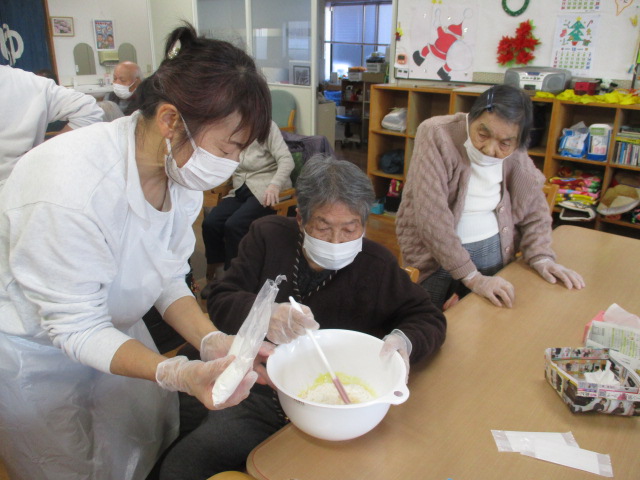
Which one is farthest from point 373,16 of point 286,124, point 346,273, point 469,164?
point 346,273

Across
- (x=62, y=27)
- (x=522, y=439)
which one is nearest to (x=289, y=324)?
(x=522, y=439)

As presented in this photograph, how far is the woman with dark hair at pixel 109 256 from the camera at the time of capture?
2.90 feet

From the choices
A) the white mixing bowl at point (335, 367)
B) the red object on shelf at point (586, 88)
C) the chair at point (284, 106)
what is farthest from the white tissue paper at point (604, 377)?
the chair at point (284, 106)

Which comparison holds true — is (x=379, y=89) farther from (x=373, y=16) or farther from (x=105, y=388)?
(x=373, y=16)

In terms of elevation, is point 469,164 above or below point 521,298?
above

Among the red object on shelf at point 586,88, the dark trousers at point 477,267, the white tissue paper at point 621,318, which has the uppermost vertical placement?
the red object on shelf at point 586,88

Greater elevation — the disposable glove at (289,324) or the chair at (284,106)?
the chair at (284,106)

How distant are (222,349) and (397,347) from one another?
→ 1.26ft

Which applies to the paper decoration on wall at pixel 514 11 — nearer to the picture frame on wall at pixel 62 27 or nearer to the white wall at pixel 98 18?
the white wall at pixel 98 18

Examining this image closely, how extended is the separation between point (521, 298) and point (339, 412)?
95cm

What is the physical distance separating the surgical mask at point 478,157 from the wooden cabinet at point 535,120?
1733 mm

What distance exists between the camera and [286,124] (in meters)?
4.78

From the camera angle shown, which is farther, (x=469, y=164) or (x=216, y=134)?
(x=469, y=164)

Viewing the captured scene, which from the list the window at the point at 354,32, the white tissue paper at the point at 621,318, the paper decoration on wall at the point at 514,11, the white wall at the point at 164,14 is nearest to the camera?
the white tissue paper at the point at 621,318
